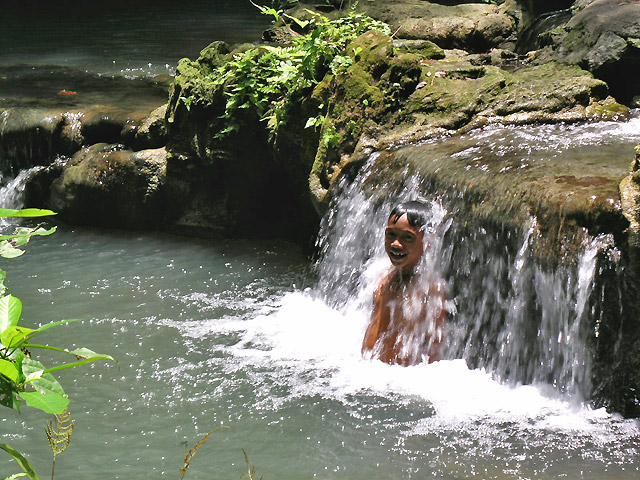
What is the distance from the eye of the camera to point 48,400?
162 cm

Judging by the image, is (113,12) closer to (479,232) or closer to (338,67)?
(338,67)

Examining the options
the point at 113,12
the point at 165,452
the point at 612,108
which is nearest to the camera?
the point at 165,452

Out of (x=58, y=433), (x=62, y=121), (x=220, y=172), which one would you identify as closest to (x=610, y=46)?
(x=220, y=172)

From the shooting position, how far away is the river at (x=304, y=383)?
4.07 metres

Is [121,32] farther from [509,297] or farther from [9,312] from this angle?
[9,312]

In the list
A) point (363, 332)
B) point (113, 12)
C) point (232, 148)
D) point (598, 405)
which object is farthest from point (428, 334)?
point (113, 12)

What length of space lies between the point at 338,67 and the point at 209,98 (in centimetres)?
174

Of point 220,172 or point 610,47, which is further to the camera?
point 220,172

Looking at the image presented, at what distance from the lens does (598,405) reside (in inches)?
177

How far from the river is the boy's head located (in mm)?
366

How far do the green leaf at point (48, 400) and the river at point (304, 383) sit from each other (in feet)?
8.18

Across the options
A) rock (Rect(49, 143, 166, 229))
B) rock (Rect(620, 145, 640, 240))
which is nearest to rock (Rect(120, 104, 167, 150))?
rock (Rect(49, 143, 166, 229))

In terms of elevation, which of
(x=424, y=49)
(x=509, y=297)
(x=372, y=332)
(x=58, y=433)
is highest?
(x=424, y=49)

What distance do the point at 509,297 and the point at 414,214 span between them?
0.80 metres
